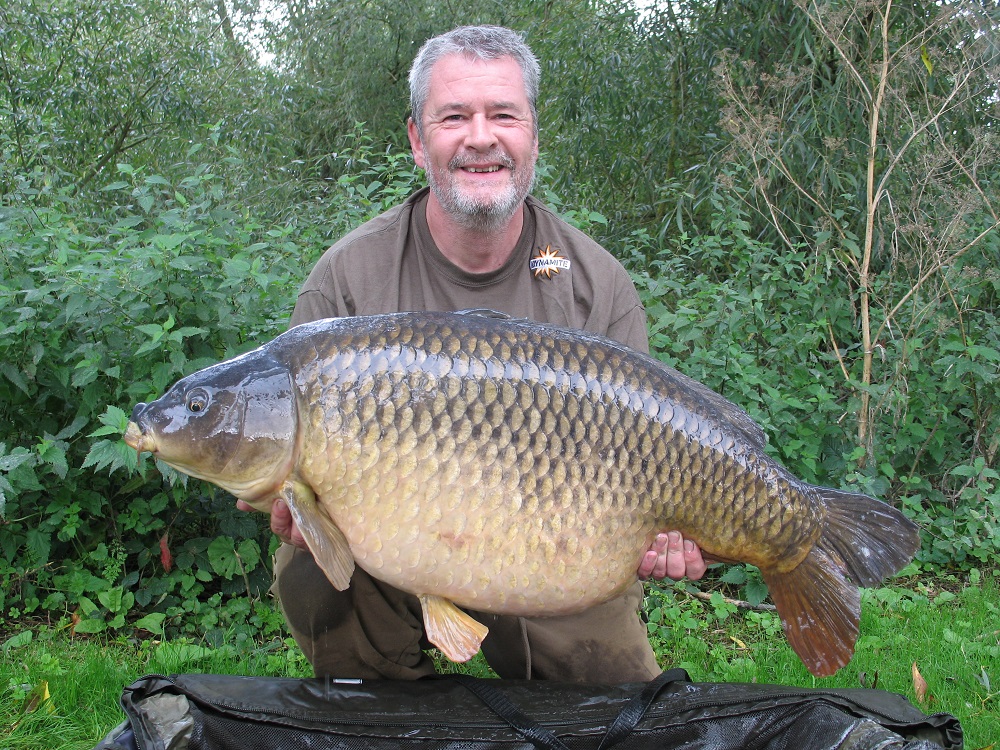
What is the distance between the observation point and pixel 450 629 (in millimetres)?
1385

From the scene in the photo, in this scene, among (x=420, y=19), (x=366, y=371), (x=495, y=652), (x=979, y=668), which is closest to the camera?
(x=366, y=371)

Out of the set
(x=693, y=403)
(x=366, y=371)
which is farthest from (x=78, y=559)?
(x=693, y=403)

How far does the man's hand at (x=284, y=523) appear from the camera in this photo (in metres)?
1.43

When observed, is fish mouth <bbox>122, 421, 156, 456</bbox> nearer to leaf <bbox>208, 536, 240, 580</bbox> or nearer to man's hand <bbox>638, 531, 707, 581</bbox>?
man's hand <bbox>638, 531, 707, 581</bbox>

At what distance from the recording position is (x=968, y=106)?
3.21m

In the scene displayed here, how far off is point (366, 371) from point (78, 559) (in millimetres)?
1465

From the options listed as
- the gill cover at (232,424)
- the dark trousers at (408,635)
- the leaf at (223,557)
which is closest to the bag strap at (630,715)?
the dark trousers at (408,635)

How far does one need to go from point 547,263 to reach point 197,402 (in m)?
0.81

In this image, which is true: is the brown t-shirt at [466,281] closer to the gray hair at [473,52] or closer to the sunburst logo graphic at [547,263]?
the sunburst logo graphic at [547,263]

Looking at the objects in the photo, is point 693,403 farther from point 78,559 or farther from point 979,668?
point 78,559

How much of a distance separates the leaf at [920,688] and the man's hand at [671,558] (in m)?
0.78

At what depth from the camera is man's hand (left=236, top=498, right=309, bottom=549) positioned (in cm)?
143

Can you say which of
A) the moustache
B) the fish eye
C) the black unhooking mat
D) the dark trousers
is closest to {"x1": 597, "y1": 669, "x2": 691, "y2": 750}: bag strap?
the black unhooking mat

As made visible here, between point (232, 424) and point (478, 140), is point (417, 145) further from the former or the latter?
point (232, 424)
